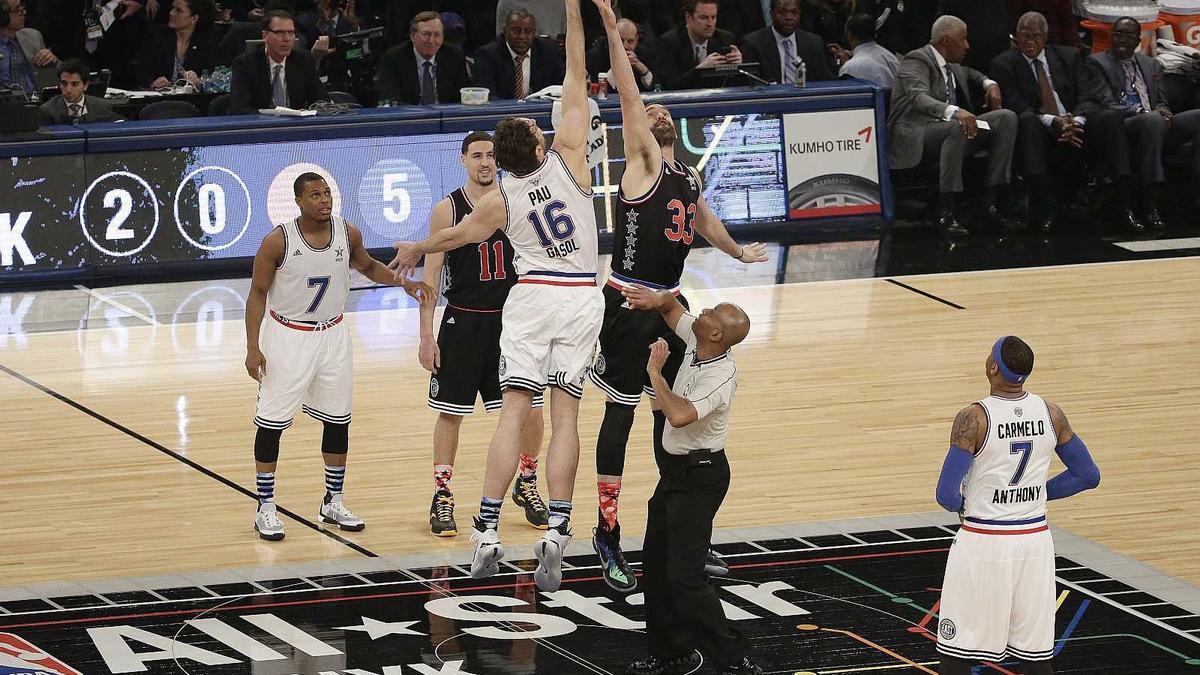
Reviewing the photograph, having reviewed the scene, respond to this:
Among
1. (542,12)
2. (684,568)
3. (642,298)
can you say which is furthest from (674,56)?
(684,568)

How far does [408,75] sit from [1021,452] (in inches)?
462

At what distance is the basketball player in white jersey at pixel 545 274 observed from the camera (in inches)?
336

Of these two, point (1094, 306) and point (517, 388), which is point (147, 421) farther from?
point (1094, 306)

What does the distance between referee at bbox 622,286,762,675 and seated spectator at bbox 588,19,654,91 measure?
10.1 m

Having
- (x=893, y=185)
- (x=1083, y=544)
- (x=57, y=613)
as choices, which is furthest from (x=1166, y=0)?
(x=57, y=613)

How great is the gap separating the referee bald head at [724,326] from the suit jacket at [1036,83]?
11626 mm

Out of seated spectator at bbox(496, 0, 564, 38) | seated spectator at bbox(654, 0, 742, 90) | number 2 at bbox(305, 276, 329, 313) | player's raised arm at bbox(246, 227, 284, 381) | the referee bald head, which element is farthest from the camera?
seated spectator at bbox(496, 0, 564, 38)

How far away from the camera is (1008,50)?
18703mm

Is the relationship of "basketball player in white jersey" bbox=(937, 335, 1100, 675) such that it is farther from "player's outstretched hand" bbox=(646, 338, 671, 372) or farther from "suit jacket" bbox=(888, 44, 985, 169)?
"suit jacket" bbox=(888, 44, 985, 169)

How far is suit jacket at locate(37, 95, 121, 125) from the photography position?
16453mm

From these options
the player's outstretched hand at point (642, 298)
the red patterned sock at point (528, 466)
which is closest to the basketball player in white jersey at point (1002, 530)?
the player's outstretched hand at point (642, 298)

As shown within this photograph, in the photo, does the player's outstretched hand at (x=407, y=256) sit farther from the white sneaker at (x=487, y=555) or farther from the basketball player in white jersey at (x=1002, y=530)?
the basketball player in white jersey at (x=1002, y=530)

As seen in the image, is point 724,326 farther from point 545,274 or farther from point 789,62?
point 789,62

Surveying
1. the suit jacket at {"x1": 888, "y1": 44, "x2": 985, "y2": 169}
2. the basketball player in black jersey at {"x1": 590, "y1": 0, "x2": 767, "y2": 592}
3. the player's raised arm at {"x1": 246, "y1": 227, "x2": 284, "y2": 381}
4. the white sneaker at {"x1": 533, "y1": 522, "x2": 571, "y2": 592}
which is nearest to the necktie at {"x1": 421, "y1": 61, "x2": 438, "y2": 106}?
the suit jacket at {"x1": 888, "y1": 44, "x2": 985, "y2": 169}
